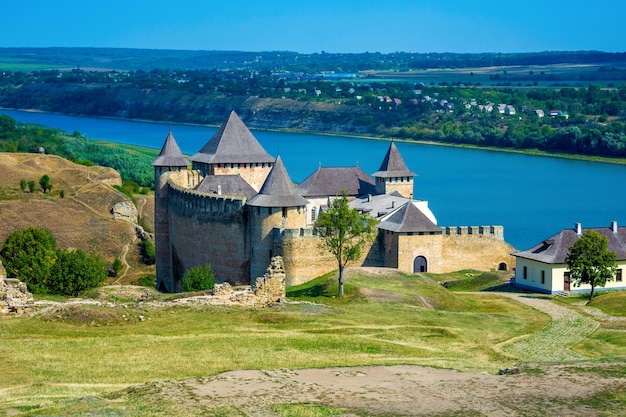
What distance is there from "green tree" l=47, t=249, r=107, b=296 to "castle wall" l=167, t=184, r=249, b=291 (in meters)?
3.01

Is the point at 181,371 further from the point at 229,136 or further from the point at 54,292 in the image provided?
the point at 229,136

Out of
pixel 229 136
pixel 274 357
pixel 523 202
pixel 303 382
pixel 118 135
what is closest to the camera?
pixel 303 382

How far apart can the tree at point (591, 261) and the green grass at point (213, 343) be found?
5473 millimetres

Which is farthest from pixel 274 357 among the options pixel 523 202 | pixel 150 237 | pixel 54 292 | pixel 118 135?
pixel 118 135

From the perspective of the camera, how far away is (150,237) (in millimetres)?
53531

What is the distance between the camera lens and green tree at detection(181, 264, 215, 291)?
32469 millimetres

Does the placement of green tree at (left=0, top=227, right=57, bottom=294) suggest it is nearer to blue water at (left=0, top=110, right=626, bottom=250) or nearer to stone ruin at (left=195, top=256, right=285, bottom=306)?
stone ruin at (left=195, top=256, right=285, bottom=306)

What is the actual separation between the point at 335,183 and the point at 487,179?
4297cm

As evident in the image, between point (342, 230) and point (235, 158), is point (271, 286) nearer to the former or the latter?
point (342, 230)

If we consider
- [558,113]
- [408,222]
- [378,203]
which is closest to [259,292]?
[408,222]

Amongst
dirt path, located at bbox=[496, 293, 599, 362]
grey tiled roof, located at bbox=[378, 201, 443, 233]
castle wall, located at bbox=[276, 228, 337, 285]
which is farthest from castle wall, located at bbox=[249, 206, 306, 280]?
dirt path, located at bbox=[496, 293, 599, 362]

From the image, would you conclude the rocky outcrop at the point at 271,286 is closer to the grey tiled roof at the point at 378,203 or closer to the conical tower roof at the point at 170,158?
the grey tiled roof at the point at 378,203

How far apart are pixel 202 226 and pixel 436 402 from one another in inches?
811

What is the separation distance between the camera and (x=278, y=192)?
3347 cm
